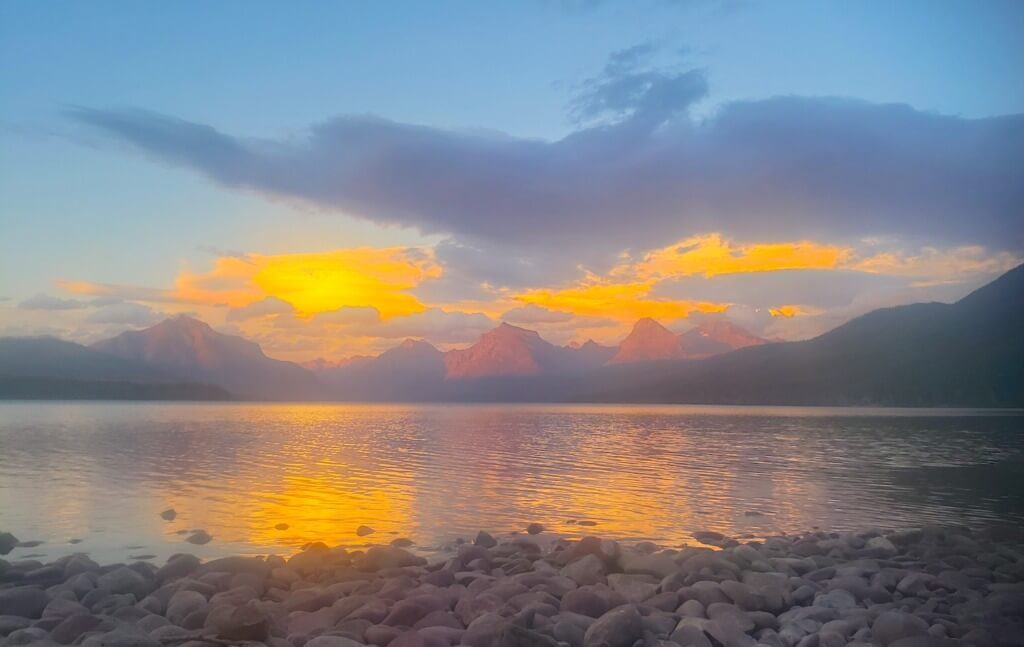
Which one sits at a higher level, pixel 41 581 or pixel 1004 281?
pixel 1004 281

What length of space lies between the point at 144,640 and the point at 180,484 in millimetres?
21436

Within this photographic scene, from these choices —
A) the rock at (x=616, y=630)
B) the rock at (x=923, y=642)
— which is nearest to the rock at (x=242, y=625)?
the rock at (x=616, y=630)

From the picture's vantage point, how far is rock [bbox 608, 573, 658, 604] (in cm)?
1155

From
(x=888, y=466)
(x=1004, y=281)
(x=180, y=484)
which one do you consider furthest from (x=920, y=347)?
(x=180, y=484)

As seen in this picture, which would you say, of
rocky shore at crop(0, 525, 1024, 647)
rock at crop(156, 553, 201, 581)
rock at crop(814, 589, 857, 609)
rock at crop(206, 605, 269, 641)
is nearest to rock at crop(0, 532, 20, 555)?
rocky shore at crop(0, 525, 1024, 647)

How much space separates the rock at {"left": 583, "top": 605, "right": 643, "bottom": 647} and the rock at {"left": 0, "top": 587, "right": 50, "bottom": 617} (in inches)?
300

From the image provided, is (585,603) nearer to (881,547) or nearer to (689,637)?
(689,637)

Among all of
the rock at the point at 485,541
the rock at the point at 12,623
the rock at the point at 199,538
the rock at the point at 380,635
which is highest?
the rock at the point at 12,623

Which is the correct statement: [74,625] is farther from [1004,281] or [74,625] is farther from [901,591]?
[1004,281]

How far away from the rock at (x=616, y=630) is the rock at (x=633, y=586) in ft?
5.87

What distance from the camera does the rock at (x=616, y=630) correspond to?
9109 mm

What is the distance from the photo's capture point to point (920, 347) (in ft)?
653

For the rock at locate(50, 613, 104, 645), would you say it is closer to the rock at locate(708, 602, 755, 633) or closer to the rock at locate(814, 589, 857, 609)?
the rock at locate(708, 602, 755, 633)

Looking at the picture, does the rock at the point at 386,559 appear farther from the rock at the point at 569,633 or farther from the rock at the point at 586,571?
the rock at the point at 569,633
